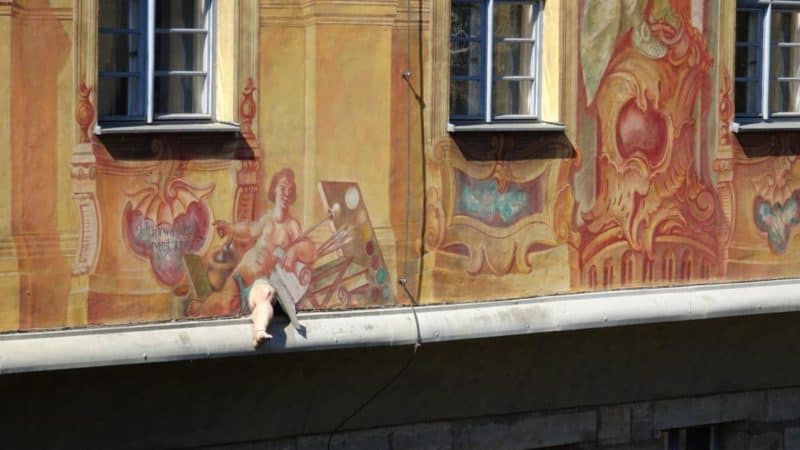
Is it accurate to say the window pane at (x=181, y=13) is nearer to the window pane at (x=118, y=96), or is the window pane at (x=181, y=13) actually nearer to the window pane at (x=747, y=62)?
the window pane at (x=118, y=96)

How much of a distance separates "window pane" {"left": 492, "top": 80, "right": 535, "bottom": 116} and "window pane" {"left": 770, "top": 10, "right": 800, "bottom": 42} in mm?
2388

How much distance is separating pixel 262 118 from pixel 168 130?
76cm

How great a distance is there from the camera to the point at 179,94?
13414mm

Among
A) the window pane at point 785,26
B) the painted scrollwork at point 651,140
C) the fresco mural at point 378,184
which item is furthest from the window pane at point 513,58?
the window pane at point 785,26

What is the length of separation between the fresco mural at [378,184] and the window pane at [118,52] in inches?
12.5

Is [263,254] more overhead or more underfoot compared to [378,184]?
more underfoot

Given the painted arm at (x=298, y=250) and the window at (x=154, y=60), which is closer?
the window at (x=154, y=60)

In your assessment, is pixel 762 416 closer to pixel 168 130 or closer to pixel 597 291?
pixel 597 291

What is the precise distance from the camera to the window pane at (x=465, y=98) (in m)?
14.5

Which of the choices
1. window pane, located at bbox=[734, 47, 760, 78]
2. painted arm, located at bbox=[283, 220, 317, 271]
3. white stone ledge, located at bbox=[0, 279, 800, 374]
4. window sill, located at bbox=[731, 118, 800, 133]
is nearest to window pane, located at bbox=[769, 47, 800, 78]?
window pane, located at bbox=[734, 47, 760, 78]

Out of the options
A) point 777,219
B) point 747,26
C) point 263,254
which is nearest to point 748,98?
point 747,26

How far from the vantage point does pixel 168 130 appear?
42.6 feet

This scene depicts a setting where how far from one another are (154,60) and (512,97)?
2892 millimetres

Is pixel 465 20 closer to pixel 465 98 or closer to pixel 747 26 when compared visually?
pixel 465 98
